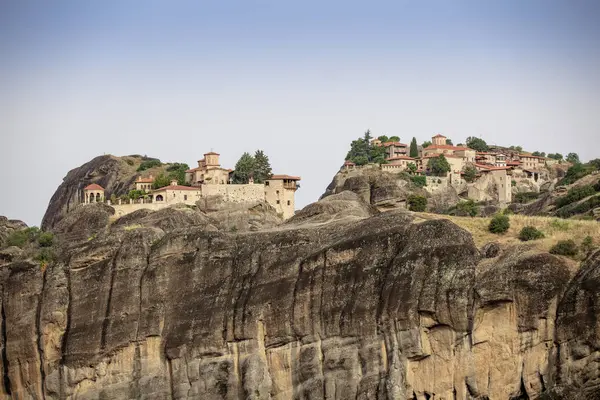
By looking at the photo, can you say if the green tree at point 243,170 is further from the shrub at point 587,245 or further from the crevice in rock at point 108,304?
the shrub at point 587,245

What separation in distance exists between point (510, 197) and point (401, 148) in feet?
74.8

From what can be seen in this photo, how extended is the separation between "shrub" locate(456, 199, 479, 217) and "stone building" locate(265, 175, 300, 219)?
51.8ft

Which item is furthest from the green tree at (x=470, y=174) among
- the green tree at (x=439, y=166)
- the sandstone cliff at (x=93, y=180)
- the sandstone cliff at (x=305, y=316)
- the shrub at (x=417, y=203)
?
the sandstone cliff at (x=305, y=316)

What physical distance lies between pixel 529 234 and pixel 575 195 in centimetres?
3246

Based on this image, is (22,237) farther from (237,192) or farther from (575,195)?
(575,195)

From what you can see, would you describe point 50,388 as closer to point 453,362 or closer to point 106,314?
point 106,314

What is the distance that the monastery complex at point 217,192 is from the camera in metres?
120

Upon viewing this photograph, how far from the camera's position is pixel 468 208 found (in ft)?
383

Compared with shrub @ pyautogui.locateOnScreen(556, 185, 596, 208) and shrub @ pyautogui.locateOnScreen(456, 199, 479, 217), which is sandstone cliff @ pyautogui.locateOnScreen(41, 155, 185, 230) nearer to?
shrub @ pyautogui.locateOnScreen(456, 199, 479, 217)

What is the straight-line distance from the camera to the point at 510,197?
142m

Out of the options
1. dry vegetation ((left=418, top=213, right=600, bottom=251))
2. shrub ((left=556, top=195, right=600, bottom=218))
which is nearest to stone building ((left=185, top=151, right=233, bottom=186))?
shrub ((left=556, top=195, right=600, bottom=218))

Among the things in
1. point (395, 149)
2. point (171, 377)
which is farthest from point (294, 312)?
point (395, 149)

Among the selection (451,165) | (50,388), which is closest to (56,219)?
(451,165)

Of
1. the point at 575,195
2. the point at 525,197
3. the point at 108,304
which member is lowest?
the point at 108,304
